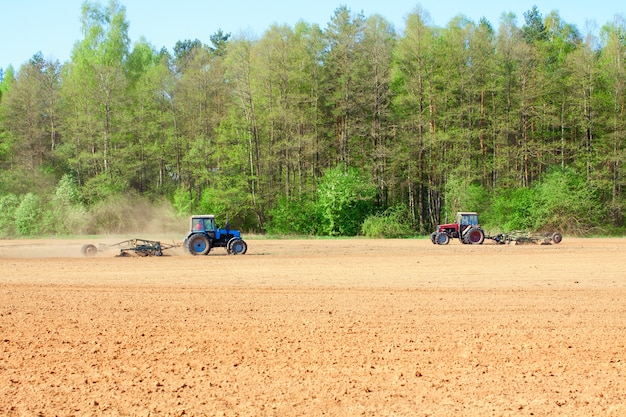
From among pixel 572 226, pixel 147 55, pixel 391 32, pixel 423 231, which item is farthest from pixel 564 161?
pixel 147 55

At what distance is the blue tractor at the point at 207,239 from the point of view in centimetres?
2644

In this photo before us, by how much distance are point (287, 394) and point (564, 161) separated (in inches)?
1787

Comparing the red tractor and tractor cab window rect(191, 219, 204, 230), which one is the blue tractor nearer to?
tractor cab window rect(191, 219, 204, 230)

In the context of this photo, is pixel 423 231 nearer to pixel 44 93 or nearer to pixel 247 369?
pixel 44 93

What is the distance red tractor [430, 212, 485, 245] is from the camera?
32.7 metres

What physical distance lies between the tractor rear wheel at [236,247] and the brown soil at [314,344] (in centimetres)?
774

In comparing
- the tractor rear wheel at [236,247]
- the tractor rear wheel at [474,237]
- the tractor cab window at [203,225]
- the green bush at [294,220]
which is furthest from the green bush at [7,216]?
the tractor rear wheel at [474,237]

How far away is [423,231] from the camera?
156ft

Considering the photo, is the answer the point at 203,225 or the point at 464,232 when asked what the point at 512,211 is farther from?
the point at 203,225

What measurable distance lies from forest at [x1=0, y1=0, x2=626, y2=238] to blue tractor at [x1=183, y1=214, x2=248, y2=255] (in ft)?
58.1

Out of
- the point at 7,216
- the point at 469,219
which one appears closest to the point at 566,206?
the point at 469,219

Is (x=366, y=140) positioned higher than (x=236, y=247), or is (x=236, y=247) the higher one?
(x=366, y=140)

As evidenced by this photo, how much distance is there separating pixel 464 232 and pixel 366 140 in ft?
59.0

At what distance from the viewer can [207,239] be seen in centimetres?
2656
